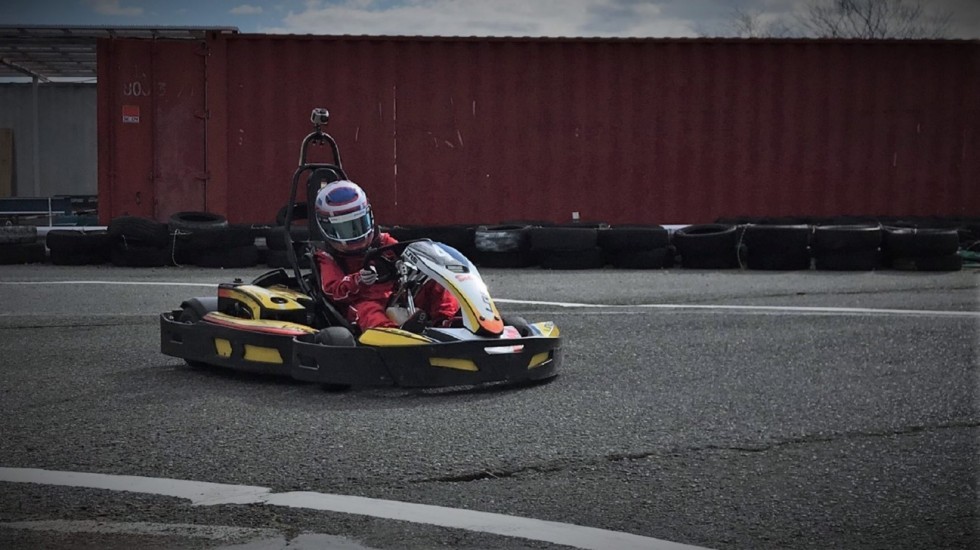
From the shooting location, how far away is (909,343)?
23.2ft

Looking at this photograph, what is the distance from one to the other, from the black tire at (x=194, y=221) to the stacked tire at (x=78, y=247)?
0.70m

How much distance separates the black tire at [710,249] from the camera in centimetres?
1216

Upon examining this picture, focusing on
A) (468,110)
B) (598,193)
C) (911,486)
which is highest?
(468,110)

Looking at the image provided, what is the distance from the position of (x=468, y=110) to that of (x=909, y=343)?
26.8 ft

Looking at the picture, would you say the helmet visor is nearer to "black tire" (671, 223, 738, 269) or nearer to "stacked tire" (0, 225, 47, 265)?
"black tire" (671, 223, 738, 269)

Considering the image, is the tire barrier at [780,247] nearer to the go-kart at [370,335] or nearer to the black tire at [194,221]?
the black tire at [194,221]

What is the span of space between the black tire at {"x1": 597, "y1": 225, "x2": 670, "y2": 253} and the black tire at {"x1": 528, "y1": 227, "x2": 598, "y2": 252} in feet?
0.48

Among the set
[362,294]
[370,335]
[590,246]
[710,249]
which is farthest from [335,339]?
[710,249]

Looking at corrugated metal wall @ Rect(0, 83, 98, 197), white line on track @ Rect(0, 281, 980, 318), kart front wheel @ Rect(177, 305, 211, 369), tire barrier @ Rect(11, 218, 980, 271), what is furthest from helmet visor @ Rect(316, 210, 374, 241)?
corrugated metal wall @ Rect(0, 83, 98, 197)

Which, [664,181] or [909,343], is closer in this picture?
[909,343]

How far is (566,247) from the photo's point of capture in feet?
39.9

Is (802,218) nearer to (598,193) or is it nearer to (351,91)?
(598,193)

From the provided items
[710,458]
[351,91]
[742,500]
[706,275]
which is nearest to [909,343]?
[710,458]

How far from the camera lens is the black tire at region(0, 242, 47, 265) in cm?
1277
